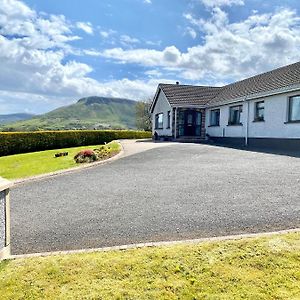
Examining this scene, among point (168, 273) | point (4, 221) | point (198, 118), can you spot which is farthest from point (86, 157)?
point (198, 118)

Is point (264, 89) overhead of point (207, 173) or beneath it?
overhead

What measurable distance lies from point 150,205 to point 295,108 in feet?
43.8

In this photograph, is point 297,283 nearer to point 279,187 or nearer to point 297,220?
point 297,220

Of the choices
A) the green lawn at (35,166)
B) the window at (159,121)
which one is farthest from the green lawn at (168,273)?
the window at (159,121)

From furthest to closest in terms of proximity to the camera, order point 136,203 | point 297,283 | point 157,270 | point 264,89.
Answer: point 264,89, point 136,203, point 157,270, point 297,283

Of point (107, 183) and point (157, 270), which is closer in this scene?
point (157, 270)

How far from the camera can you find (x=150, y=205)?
20.1 feet

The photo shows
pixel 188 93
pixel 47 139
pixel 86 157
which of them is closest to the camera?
pixel 86 157

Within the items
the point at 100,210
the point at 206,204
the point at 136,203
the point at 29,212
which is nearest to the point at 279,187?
the point at 206,204

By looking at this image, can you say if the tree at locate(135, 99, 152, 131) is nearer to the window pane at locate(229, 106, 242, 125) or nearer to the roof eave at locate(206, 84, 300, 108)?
the roof eave at locate(206, 84, 300, 108)

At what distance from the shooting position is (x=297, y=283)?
300 cm

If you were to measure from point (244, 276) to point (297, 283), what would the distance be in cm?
52

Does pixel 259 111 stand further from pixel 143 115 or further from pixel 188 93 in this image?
pixel 143 115

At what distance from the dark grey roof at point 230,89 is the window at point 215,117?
801mm
